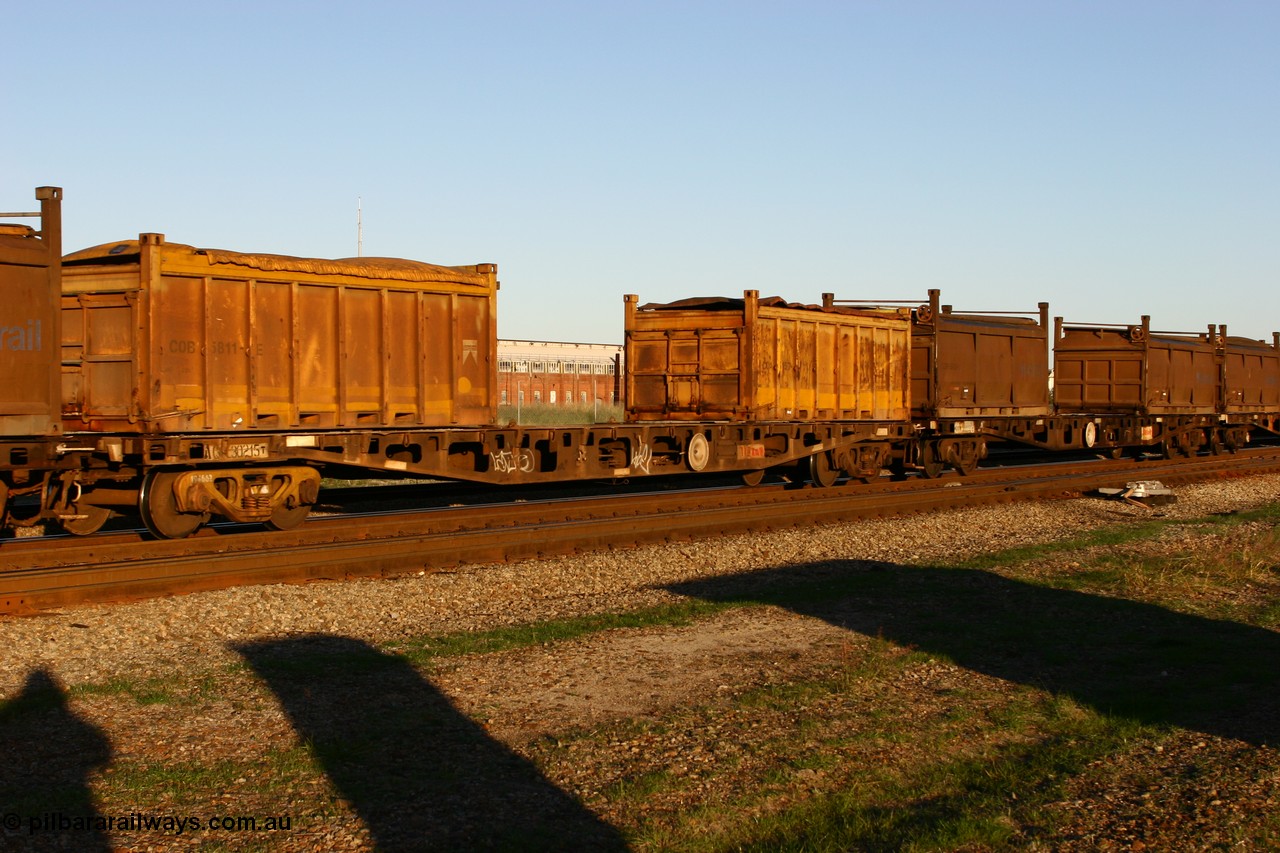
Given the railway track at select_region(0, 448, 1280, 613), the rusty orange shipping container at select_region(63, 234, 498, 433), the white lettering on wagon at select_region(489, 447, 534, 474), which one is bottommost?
the railway track at select_region(0, 448, 1280, 613)

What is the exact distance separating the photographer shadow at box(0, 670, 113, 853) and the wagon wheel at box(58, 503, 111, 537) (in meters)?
6.40

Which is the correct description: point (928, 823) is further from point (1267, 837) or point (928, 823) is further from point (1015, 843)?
point (1267, 837)

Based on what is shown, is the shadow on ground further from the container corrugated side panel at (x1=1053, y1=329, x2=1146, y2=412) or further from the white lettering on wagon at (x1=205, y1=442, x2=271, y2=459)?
the container corrugated side panel at (x1=1053, y1=329, x2=1146, y2=412)

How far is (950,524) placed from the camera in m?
16.7

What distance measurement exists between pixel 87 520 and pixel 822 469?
12776 mm

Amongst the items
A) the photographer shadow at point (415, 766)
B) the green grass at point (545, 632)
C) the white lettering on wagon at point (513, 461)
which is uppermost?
the white lettering on wagon at point (513, 461)

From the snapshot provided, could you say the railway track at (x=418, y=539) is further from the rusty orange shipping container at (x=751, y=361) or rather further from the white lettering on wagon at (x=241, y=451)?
the rusty orange shipping container at (x=751, y=361)

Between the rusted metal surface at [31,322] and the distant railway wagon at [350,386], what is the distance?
0.02 metres

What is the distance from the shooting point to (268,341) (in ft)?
46.2

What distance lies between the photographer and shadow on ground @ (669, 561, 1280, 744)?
280 inches

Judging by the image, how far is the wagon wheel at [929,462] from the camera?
78.2ft

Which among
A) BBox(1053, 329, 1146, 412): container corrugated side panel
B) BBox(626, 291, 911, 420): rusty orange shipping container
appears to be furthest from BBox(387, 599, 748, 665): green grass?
BBox(1053, 329, 1146, 412): container corrugated side panel

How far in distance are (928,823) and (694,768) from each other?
129 cm

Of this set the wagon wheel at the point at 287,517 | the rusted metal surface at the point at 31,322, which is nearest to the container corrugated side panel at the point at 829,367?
the wagon wheel at the point at 287,517
